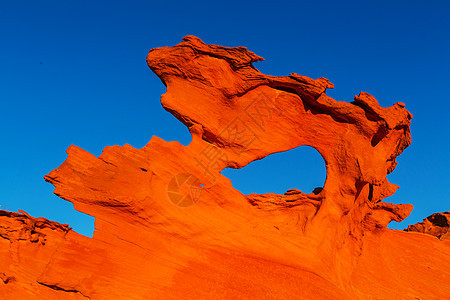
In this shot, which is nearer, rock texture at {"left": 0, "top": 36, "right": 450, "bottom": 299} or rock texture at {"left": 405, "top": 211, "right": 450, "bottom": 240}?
rock texture at {"left": 0, "top": 36, "right": 450, "bottom": 299}

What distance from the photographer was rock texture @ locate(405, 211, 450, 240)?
61.6 feet

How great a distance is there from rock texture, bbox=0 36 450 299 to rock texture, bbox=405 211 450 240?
2.97 metres

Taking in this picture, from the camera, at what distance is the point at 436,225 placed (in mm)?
19281

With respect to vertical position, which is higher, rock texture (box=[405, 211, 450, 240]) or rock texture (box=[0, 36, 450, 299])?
rock texture (box=[405, 211, 450, 240])

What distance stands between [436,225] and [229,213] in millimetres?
11412

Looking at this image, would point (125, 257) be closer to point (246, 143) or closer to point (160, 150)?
point (160, 150)

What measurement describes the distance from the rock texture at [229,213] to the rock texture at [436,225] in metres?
2.97

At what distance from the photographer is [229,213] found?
1262 centimetres

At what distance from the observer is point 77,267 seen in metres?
11.1

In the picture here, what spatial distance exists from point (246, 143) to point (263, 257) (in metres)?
3.64

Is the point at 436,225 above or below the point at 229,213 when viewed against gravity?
above

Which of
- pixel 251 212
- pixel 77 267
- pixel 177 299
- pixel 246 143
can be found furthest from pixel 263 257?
pixel 77 267

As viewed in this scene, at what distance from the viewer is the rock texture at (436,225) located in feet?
61.6

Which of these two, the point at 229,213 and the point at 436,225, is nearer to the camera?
the point at 229,213
